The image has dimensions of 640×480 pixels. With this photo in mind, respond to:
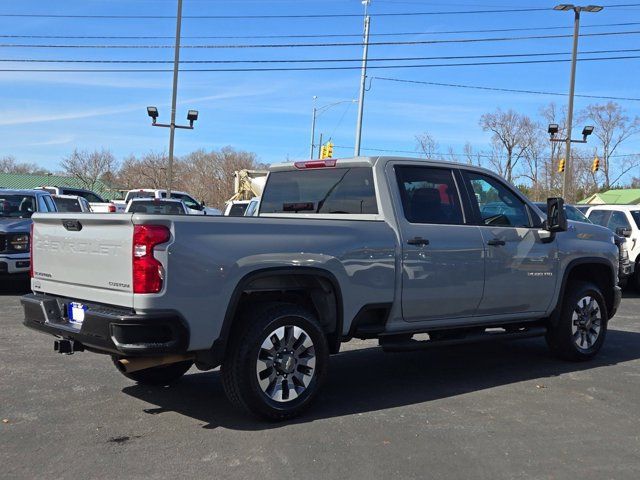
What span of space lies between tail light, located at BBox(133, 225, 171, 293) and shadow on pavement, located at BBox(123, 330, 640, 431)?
127 cm

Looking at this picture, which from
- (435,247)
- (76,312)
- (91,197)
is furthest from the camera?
(91,197)

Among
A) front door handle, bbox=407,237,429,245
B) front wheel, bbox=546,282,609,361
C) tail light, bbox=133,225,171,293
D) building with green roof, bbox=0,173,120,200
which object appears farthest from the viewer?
building with green roof, bbox=0,173,120,200

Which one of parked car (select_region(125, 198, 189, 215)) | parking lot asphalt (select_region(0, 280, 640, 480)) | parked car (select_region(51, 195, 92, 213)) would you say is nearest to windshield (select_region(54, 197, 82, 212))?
parked car (select_region(51, 195, 92, 213))

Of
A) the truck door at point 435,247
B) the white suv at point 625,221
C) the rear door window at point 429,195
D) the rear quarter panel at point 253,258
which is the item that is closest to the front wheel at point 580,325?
the truck door at point 435,247

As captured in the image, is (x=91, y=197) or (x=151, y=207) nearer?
(x=151, y=207)

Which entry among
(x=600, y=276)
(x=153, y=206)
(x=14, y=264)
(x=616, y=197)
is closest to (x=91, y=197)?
(x=153, y=206)

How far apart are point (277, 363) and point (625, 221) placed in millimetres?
11746

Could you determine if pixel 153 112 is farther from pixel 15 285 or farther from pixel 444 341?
pixel 444 341

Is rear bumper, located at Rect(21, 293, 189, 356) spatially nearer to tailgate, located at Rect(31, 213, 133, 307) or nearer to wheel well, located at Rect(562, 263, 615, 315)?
tailgate, located at Rect(31, 213, 133, 307)

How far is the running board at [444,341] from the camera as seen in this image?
5.64 metres

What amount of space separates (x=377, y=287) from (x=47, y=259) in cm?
266

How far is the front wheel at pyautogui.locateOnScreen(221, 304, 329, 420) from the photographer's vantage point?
4.73 meters

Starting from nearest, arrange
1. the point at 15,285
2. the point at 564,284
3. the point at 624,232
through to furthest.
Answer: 1. the point at 564,284
2. the point at 624,232
3. the point at 15,285

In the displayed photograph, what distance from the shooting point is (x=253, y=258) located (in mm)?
4684
